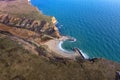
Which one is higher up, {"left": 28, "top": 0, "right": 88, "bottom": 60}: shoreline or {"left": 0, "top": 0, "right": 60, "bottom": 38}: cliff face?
{"left": 0, "top": 0, "right": 60, "bottom": 38}: cliff face

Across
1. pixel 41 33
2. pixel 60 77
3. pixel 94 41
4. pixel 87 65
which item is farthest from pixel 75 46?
pixel 60 77

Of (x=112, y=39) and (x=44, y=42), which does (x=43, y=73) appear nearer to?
(x=44, y=42)

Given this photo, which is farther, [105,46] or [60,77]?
[105,46]

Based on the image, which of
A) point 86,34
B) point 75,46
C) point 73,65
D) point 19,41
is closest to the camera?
point 73,65

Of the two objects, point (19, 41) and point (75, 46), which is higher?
point (19, 41)

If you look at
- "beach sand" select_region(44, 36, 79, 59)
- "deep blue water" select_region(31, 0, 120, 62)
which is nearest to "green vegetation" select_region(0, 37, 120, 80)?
"beach sand" select_region(44, 36, 79, 59)

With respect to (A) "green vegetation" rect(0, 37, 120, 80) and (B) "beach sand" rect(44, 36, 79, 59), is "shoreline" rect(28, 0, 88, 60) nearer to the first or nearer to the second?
(B) "beach sand" rect(44, 36, 79, 59)
